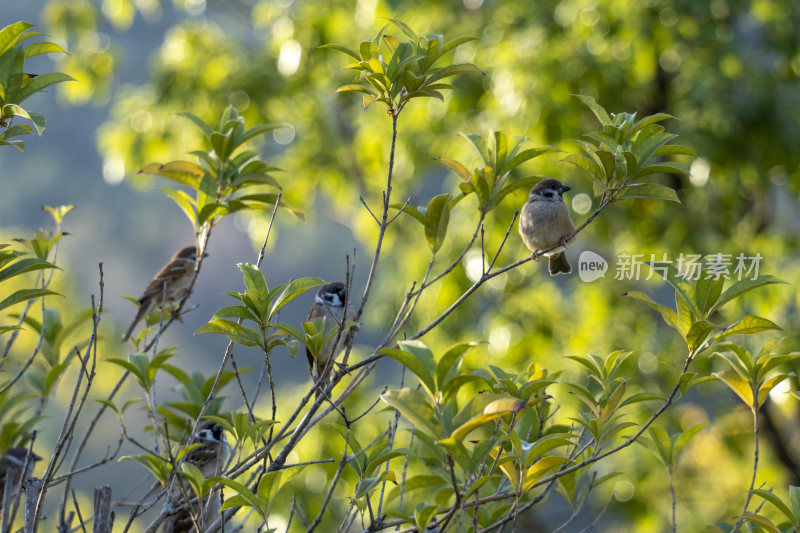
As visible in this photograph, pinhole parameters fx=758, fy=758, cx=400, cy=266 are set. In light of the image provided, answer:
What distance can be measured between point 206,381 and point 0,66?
128 centimetres

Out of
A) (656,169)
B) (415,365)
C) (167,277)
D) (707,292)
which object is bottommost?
(415,365)

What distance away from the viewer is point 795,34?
650 cm

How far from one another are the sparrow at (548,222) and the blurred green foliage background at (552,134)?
1.88 ft

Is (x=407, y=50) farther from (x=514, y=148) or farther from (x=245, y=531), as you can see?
(x=245, y=531)

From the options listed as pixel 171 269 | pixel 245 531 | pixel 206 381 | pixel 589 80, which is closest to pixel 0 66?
pixel 206 381

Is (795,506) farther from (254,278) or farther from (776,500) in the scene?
(254,278)

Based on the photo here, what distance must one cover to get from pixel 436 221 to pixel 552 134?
4.31 meters

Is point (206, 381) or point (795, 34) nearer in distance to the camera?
point (206, 381)

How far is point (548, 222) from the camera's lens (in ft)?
13.8

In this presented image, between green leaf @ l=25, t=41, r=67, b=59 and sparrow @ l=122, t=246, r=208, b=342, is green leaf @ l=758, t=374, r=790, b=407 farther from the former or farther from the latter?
sparrow @ l=122, t=246, r=208, b=342

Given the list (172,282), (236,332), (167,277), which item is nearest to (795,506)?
(236,332)

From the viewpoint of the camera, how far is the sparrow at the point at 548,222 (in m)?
4.16

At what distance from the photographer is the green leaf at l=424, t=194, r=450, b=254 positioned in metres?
2.32

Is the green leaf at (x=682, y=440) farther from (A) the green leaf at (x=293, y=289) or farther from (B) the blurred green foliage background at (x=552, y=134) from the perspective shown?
(B) the blurred green foliage background at (x=552, y=134)
